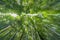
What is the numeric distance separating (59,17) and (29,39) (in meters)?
Answer: 0.62

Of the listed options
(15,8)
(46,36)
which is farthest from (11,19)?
(46,36)

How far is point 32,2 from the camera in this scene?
5.46m

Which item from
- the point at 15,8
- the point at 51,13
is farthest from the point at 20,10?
the point at 51,13

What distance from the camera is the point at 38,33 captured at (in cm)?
572

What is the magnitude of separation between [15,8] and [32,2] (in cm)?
30

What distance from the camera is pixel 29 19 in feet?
18.2

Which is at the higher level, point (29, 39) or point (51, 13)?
point (51, 13)

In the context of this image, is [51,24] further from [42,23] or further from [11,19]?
[11,19]

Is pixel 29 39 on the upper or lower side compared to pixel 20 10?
lower

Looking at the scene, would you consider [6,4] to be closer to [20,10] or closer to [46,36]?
[20,10]

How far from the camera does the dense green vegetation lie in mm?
5484

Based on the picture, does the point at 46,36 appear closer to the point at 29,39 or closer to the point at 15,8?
the point at 29,39

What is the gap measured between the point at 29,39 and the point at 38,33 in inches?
7.4

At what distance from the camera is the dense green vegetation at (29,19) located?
18.0 feet
